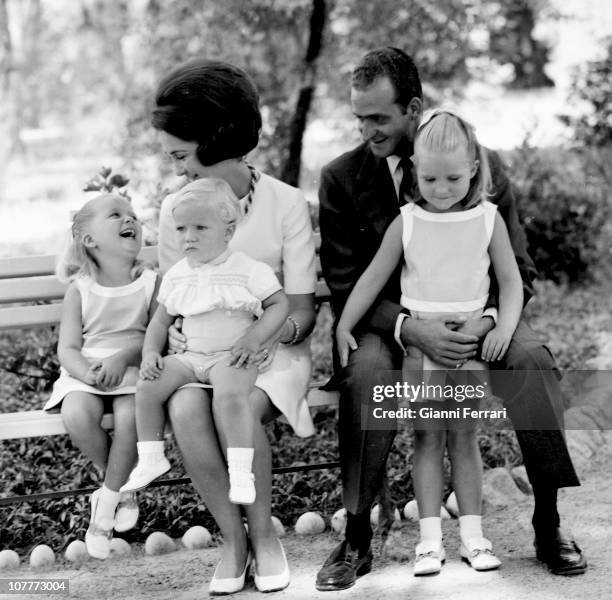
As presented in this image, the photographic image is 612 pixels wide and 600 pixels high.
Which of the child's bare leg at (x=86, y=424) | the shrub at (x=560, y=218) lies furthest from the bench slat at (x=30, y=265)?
the shrub at (x=560, y=218)

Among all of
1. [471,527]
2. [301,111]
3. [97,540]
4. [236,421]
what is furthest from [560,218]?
[97,540]

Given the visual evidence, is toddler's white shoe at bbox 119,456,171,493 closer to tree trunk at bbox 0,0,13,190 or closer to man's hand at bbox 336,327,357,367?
man's hand at bbox 336,327,357,367

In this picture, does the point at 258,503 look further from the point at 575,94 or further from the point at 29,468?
the point at 575,94

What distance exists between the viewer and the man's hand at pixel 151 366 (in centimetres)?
318

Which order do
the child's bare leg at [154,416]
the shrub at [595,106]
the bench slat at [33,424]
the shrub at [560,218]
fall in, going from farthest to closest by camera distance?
the shrub at [595,106]
the shrub at [560,218]
the bench slat at [33,424]
the child's bare leg at [154,416]

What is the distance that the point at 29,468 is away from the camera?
4277 millimetres

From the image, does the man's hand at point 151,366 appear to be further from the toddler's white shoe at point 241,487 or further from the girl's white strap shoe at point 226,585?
the girl's white strap shoe at point 226,585

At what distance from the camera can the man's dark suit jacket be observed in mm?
3508

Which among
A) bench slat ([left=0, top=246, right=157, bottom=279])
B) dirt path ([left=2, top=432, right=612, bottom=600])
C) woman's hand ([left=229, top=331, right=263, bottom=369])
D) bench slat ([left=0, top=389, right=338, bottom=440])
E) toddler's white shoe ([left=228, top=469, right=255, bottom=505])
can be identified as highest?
bench slat ([left=0, top=246, right=157, bottom=279])

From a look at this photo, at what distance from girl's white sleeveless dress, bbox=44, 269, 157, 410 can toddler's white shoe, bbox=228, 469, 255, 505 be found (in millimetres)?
629

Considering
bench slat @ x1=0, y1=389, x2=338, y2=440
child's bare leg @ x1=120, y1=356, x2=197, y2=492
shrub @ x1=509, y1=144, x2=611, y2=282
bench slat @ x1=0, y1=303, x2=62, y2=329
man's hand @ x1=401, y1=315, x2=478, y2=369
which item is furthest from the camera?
shrub @ x1=509, y1=144, x2=611, y2=282

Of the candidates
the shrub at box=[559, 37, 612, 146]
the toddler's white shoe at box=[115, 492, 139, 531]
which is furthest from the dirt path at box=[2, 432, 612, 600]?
the shrub at box=[559, 37, 612, 146]

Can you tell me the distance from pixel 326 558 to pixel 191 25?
4348 mm

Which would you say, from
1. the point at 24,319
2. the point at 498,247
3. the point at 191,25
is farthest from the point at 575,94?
the point at 24,319
